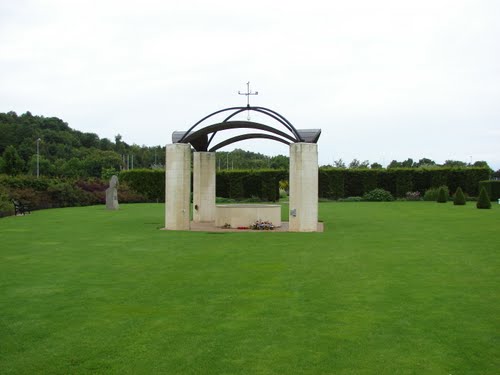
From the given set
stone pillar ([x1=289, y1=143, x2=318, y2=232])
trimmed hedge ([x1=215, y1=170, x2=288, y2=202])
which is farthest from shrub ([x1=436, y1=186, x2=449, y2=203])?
stone pillar ([x1=289, y1=143, x2=318, y2=232])

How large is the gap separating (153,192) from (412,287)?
3563 cm

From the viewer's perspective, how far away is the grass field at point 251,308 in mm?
5711

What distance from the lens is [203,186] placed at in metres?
24.2

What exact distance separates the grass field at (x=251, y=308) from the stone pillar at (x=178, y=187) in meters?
4.42

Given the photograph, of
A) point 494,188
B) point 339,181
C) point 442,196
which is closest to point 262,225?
point 442,196

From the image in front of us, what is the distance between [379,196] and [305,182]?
25352 mm

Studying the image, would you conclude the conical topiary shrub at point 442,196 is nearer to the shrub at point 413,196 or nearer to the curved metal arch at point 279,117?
the shrub at point 413,196

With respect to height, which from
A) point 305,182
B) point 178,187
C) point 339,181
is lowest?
point 178,187

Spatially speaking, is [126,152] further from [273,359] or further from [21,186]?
[273,359]

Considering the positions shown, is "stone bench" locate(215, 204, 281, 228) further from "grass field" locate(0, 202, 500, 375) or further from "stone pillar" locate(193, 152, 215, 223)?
"grass field" locate(0, 202, 500, 375)

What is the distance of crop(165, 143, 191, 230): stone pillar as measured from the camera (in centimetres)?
1950

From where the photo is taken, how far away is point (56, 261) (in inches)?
472

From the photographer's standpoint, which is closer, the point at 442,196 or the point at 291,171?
the point at 291,171

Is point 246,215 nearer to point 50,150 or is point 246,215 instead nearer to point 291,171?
point 291,171
